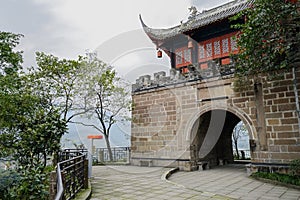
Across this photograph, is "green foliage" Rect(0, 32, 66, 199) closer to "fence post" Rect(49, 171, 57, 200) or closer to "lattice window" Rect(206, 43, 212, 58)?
"fence post" Rect(49, 171, 57, 200)

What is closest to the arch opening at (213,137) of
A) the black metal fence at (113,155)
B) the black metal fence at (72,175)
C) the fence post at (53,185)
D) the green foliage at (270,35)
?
the green foliage at (270,35)

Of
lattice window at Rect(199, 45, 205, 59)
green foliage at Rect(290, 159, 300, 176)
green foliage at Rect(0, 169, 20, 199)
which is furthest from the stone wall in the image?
green foliage at Rect(0, 169, 20, 199)

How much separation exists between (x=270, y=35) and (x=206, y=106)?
3037 millimetres

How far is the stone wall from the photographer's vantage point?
6.33m

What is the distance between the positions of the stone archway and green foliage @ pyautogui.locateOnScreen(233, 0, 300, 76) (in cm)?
194

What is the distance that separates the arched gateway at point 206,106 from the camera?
6.41 metres

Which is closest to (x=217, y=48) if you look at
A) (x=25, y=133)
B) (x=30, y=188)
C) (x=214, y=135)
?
(x=214, y=135)

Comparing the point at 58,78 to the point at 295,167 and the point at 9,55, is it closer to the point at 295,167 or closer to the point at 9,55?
the point at 9,55

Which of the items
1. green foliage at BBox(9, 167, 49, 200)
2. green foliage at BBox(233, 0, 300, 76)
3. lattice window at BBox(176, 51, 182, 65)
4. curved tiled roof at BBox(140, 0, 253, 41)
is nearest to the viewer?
green foliage at BBox(9, 167, 49, 200)

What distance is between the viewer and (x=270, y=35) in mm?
5383

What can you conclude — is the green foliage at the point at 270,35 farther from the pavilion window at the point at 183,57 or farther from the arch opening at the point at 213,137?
the pavilion window at the point at 183,57

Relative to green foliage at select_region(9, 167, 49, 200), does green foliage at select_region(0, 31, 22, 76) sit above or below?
above

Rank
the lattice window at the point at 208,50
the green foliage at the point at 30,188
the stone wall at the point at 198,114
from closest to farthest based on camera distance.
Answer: the green foliage at the point at 30,188, the stone wall at the point at 198,114, the lattice window at the point at 208,50

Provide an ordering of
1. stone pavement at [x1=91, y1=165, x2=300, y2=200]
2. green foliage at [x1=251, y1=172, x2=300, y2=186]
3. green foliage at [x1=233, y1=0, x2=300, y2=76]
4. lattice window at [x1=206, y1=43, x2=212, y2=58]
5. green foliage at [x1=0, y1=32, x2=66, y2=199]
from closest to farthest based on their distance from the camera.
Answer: stone pavement at [x1=91, y1=165, x2=300, y2=200], green foliage at [x1=233, y1=0, x2=300, y2=76], green foliage at [x1=251, y1=172, x2=300, y2=186], green foliage at [x1=0, y1=32, x2=66, y2=199], lattice window at [x1=206, y1=43, x2=212, y2=58]
